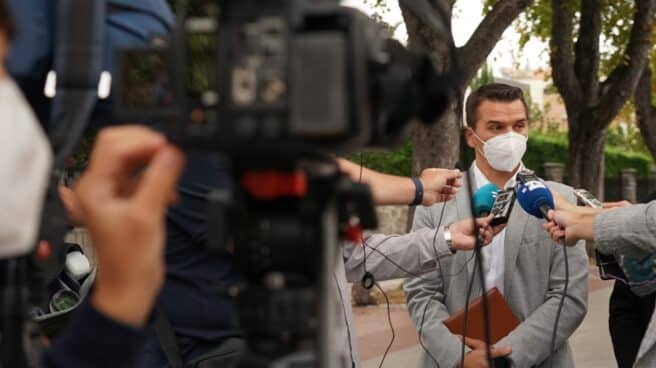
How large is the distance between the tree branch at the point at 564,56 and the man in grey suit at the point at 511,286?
1711 centimetres

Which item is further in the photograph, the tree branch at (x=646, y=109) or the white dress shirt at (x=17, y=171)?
the tree branch at (x=646, y=109)

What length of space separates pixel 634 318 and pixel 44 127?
3987 mm

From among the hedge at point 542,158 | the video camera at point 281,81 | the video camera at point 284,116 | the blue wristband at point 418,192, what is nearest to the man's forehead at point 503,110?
the blue wristband at point 418,192

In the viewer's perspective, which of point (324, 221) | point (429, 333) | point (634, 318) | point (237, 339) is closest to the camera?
point (324, 221)

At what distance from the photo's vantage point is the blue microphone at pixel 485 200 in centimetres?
495

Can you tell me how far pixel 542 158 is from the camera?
34156mm

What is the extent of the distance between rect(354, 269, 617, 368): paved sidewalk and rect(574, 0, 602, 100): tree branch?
6.71 m

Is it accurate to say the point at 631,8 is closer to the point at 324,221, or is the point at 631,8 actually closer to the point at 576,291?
the point at 576,291

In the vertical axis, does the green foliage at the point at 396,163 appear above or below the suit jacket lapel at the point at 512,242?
below

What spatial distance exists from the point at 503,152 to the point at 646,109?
2221cm

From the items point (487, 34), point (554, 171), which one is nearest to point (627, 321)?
point (487, 34)

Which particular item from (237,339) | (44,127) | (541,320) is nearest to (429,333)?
(541,320)

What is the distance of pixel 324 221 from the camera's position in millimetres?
1822

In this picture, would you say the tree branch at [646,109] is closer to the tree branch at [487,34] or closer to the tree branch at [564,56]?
the tree branch at [564,56]
